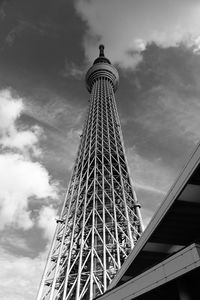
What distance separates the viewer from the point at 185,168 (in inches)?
318

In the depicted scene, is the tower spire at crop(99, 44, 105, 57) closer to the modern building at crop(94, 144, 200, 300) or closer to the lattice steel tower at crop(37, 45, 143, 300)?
the lattice steel tower at crop(37, 45, 143, 300)

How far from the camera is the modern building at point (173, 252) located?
639 centimetres

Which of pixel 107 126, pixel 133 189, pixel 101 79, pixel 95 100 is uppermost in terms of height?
pixel 101 79

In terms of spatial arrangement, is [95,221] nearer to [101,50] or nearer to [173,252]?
[173,252]

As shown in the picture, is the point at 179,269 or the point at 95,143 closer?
the point at 179,269

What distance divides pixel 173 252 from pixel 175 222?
1534 mm

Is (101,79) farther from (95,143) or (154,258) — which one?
(154,258)

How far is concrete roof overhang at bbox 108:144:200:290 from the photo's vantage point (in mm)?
8258

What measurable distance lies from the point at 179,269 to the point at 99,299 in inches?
185

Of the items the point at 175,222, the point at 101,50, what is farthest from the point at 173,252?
the point at 101,50

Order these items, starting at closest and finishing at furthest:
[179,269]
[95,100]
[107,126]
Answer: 1. [179,269]
2. [107,126]
3. [95,100]

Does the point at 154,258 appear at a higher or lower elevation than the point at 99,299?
higher

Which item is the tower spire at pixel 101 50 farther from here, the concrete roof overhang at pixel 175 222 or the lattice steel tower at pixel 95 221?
the concrete roof overhang at pixel 175 222

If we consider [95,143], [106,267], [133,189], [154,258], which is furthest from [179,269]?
[95,143]
